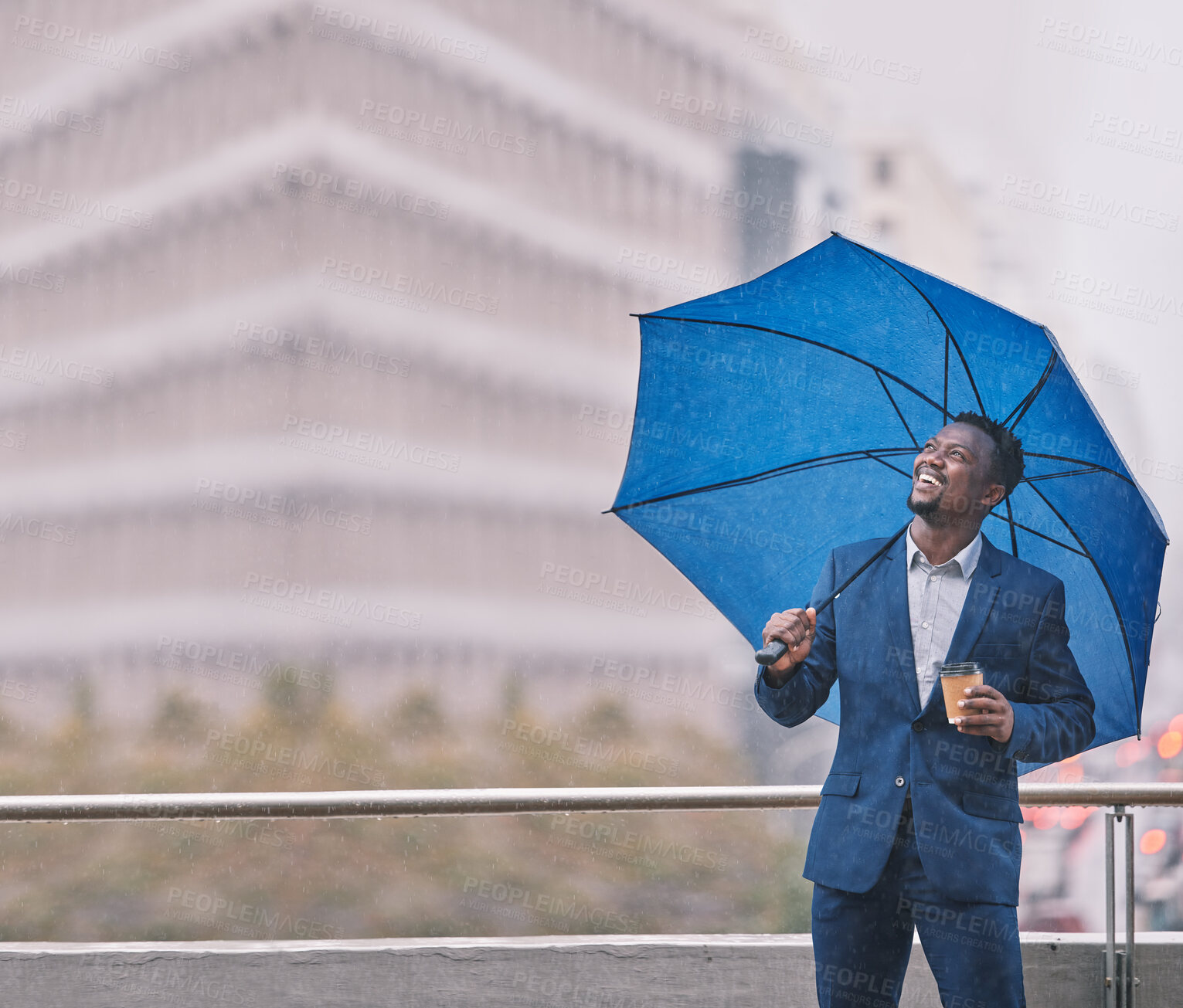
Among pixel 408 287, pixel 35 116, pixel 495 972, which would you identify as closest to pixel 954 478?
pixel 495 972

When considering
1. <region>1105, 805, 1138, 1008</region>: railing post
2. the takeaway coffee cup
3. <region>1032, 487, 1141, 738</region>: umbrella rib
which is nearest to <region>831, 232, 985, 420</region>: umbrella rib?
<region>1032, 487, 1141, 738</region>: umbrella rib

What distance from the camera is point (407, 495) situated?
28.3 metres

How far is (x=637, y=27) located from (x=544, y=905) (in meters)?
22.4

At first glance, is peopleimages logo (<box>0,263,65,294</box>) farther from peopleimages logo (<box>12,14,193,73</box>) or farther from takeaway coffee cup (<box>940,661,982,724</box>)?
takeaway coffee cup (<box>940,661,982,724</box>)

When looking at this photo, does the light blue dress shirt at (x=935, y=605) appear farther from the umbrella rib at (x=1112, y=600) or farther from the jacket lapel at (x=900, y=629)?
the umbrella rib at (x=1112, y=600)

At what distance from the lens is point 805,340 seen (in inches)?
91.5

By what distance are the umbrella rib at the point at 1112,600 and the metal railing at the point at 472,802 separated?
0.59 m

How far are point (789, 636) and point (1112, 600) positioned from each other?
0.72 meters

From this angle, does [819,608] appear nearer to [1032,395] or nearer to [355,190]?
[1032,395]

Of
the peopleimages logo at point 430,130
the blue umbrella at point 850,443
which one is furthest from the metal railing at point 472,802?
the peopleimages logo at point 430,130

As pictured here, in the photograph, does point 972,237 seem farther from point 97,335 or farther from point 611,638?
point 97,335

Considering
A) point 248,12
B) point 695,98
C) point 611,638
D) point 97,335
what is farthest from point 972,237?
point 97,335

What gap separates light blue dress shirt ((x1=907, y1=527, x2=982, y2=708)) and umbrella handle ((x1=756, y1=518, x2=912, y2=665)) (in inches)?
2.9

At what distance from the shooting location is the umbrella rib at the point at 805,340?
2268 millimetres
